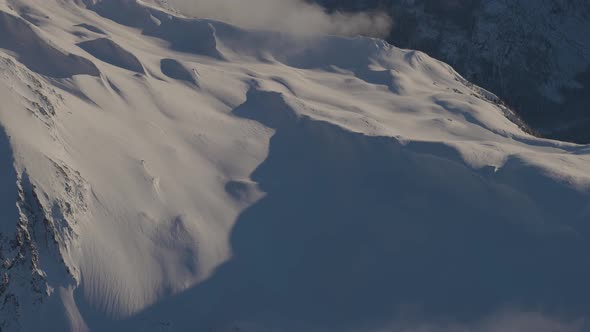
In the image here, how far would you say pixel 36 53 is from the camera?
126 feet

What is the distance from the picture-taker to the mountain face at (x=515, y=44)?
12656cm

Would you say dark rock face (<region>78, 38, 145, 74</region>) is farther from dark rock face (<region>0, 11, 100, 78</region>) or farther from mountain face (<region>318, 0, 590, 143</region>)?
mountain face (<region>318, 0, 590, 143</region>)

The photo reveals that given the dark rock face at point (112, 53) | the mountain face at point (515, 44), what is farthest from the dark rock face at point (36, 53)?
the mountain face at point (515, 44)

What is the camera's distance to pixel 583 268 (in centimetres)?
2912

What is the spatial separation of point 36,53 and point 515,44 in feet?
348

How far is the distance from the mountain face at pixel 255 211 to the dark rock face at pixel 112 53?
0.54 ft

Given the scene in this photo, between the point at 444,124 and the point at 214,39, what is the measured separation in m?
19.6

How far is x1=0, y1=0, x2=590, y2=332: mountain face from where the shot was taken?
2736 cm

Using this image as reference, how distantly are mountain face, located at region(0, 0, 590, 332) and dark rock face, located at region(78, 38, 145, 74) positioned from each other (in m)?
0.16

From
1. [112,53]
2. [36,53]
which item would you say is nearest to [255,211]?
[36,53]

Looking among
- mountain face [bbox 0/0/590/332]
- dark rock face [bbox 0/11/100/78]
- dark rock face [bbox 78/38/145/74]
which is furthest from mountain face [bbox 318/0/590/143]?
dark rock face [bbox 0/11/100/78]

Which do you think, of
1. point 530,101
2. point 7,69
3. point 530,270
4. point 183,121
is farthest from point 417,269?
point 530,101

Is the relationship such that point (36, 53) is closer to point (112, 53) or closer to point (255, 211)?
point (112, 53)

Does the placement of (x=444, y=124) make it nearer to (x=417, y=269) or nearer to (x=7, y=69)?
(x=417, y=269)
